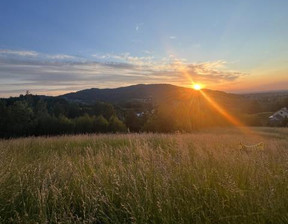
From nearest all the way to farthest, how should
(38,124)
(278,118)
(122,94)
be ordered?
(38,124) → (278,118) → (122,94)

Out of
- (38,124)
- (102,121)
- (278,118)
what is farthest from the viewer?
(278,118)

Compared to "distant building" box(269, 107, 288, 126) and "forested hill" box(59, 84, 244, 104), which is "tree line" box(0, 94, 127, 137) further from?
"forested hill" box(59, 84, 244, 104)

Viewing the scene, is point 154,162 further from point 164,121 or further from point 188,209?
point 164,121

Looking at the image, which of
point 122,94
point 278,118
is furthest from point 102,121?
point 122,94

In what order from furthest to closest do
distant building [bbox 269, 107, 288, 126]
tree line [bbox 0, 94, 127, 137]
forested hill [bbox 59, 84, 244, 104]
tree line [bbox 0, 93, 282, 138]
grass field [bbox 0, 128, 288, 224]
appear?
forested hill [bbox 59, 84, 244, 104] → distant building [bbox 269, 107, 288, 126] → tree line [bbox 0, 94, 127, 137] → tree line [bbox 0, 93, 282, 138] → grass field [bbox 0, 128, 288, 224]

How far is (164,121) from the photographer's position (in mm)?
38906

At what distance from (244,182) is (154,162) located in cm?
139

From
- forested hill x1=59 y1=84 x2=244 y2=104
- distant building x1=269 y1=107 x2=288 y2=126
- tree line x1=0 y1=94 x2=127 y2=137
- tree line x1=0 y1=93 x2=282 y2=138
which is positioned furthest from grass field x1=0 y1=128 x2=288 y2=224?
forested hill x1=59 y1=84 x2=244 y2=104

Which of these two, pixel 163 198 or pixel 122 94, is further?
pixel 122 94

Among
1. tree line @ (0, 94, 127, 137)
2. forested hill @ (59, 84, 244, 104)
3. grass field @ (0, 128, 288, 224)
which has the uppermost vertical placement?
forested hill @ (59, 84, 244, 104)

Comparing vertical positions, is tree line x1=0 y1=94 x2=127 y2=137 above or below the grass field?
below

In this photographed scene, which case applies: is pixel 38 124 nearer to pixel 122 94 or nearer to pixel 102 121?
pixel 102 121

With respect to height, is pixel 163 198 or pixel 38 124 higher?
pixel 163 198

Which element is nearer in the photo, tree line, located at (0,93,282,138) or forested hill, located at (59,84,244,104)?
tree line, located at (0,93,282,138)
